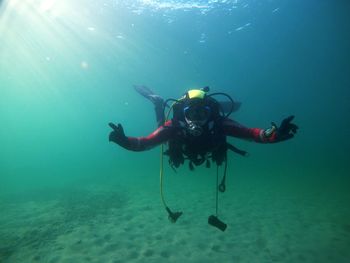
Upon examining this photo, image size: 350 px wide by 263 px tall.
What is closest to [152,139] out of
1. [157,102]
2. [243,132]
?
[243,132]

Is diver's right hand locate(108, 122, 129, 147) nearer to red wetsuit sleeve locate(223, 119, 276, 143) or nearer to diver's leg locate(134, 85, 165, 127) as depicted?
red wetsuit sleeve locate(223, 119, 276, 143)

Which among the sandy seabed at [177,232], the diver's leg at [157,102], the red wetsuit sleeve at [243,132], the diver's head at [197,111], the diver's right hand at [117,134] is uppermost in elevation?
the diver's leg at [157,102]

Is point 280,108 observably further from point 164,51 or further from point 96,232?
point 96,232

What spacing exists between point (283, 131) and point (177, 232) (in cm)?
709

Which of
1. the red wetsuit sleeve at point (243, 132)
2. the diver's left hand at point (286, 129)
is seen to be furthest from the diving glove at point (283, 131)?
the red wetsuit sleeve at point (243, 132)

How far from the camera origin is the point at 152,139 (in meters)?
5.20

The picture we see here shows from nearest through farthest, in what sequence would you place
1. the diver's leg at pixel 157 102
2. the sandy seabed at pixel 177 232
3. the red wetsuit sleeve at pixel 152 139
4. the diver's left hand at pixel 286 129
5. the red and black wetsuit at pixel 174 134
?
the diver's left hand at pixel 286 129, the red wetsuit sleeve at pixel 152 139, the red and black wetsuit at pixel 174 134, the sandy seabed at pixel 177 232, the diver's leg at pixel 157 102

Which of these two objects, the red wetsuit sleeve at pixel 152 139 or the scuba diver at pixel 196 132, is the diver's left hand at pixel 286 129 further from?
the red wetsuit sleeve at pixel 152 139

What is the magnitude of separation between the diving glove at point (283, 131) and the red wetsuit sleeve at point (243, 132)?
20cm

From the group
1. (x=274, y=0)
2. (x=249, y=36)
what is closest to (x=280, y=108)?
(x=249, y=36)

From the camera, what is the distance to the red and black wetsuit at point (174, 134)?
4955 mm

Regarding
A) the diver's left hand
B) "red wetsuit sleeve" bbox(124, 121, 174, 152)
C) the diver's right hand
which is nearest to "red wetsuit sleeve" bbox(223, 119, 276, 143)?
the diver's left hand

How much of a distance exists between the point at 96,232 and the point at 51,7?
69.9 feet

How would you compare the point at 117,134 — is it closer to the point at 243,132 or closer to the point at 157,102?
the point at 243,132
